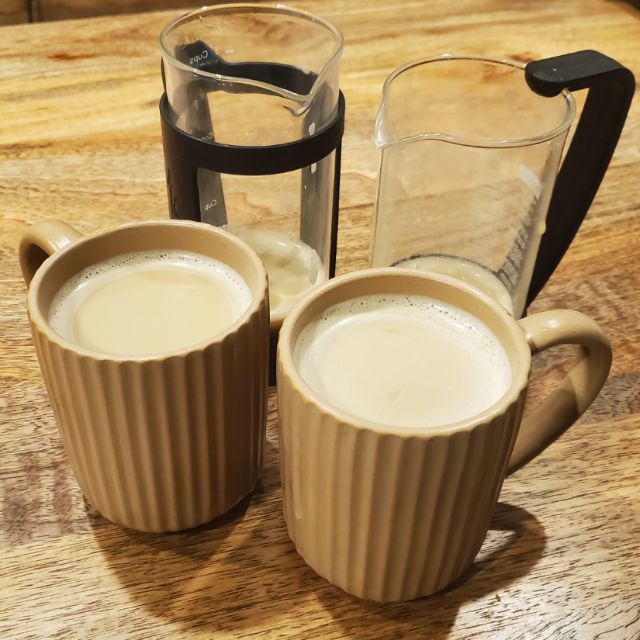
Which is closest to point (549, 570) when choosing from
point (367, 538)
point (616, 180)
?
point (367, 538)

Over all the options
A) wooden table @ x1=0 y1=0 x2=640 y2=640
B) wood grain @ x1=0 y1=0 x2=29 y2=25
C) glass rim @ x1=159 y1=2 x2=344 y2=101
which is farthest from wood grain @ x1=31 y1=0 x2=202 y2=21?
glass rim @ x1=159 y1=2 x2=344 y2=101

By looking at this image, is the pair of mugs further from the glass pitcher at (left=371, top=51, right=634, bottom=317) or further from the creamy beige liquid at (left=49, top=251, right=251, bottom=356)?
the glass pitcher at (left=371, top=51, right=634, bottom=317)

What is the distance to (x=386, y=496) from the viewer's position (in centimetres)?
41

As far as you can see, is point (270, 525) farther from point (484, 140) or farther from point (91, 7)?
point (91, 7)

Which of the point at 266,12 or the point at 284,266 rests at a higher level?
the point at 266,12

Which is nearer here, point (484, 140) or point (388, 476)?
point (388, 476)

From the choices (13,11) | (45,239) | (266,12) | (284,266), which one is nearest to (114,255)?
(45,239)

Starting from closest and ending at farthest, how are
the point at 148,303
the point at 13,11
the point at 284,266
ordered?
the point at 148,303
the point at 284,266
the point at 13,11

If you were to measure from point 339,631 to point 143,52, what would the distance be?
2.69ft

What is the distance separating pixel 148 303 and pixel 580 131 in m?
0.33

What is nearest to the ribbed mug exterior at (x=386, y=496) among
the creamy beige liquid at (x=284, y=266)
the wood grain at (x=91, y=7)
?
the creamy beige liquid at (x=284, y=266)

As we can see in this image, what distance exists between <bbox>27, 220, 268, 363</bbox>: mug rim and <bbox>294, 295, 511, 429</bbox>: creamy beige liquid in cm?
4

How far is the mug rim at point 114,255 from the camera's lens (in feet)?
1.34

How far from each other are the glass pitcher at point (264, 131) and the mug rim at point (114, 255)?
0.19ft
